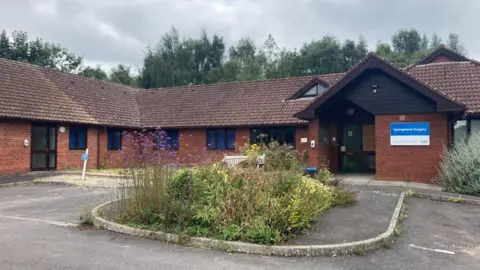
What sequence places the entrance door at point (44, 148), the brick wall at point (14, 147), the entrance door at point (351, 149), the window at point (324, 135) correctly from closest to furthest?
the window at point (324, 135)
the brick wall at point (14, 147)
the entrance door at point (351, 149)
the entrance door at point (44, 148)

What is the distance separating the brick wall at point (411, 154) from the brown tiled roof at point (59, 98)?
15.2m

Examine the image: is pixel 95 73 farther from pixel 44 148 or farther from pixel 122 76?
pixel 44 148

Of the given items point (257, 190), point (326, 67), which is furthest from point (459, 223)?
point (326, 67)

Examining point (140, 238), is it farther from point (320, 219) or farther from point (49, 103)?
point (49, 103)

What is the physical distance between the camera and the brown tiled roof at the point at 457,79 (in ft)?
53.2

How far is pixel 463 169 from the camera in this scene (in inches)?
512

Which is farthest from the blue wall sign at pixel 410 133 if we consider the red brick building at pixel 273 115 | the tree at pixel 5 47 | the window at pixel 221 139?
the tree at pixel 5 47

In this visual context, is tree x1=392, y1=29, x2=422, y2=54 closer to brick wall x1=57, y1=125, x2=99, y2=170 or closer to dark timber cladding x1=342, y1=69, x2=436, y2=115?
dark timber cladding x1=342, y1=69, x2=436, y2=115

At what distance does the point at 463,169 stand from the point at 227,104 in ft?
47.5

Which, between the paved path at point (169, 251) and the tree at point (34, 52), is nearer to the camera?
the paved path at point (169, 251)

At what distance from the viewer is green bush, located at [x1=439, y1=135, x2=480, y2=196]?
1265 cm

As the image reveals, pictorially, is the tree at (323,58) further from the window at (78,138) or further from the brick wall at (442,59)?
the window at (78,138)

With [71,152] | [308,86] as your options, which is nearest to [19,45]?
[71,152]

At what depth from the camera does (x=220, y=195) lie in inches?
305
